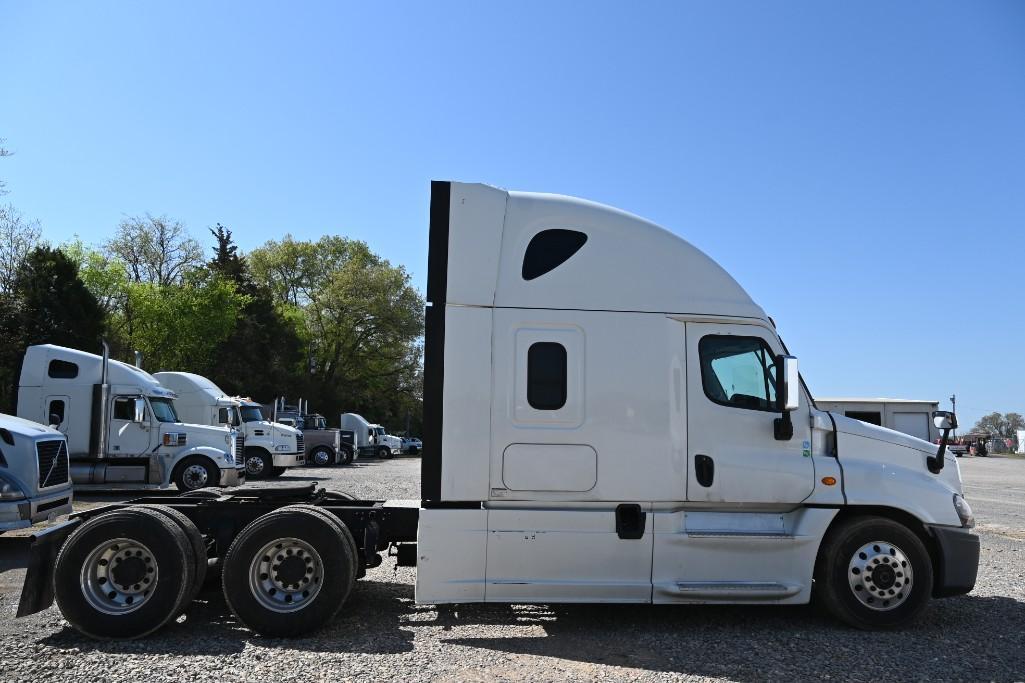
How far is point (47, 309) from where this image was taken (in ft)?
123

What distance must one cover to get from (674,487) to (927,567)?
→ 7.44ft

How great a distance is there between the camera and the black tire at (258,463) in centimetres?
2542

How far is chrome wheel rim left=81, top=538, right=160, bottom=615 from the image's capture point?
6098mm

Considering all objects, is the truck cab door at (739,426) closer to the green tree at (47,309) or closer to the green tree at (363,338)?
the green tree at (47,309)

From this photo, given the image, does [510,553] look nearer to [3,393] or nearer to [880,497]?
[880,497]

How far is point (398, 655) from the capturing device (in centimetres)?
565

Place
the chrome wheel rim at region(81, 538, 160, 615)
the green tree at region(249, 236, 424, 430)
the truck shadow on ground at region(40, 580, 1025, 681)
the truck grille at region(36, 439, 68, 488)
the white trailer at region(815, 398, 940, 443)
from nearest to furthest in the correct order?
1. the truck shadow on ground at region(40, 580, 1025, 681)
2. the chrome wheel rim at region(81, 538, 160, 615)
3. the truck grille at region(36, 439, 68, 488)
4. the white trailer at region(815, 398, 940, 443)
5. the green tree at region(249, 236, 424, 430)

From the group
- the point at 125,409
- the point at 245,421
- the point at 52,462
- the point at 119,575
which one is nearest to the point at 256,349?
the point at 245,421

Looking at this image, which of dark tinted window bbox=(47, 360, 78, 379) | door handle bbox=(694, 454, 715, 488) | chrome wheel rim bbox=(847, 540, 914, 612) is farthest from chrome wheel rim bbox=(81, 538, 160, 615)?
dark tinted window bbox=(47, 360, 78, 379)

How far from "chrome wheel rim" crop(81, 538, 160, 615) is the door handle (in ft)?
14.7

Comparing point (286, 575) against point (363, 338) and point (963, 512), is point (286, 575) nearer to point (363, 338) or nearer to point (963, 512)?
point (963, 512)

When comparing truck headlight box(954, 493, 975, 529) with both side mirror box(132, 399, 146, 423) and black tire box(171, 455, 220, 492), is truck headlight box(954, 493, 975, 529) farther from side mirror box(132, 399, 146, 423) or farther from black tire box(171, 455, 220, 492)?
side mirror box(132, 399, 146, 423)

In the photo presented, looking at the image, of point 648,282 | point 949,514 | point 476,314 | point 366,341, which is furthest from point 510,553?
point 366,341

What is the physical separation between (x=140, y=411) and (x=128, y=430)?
51cm
